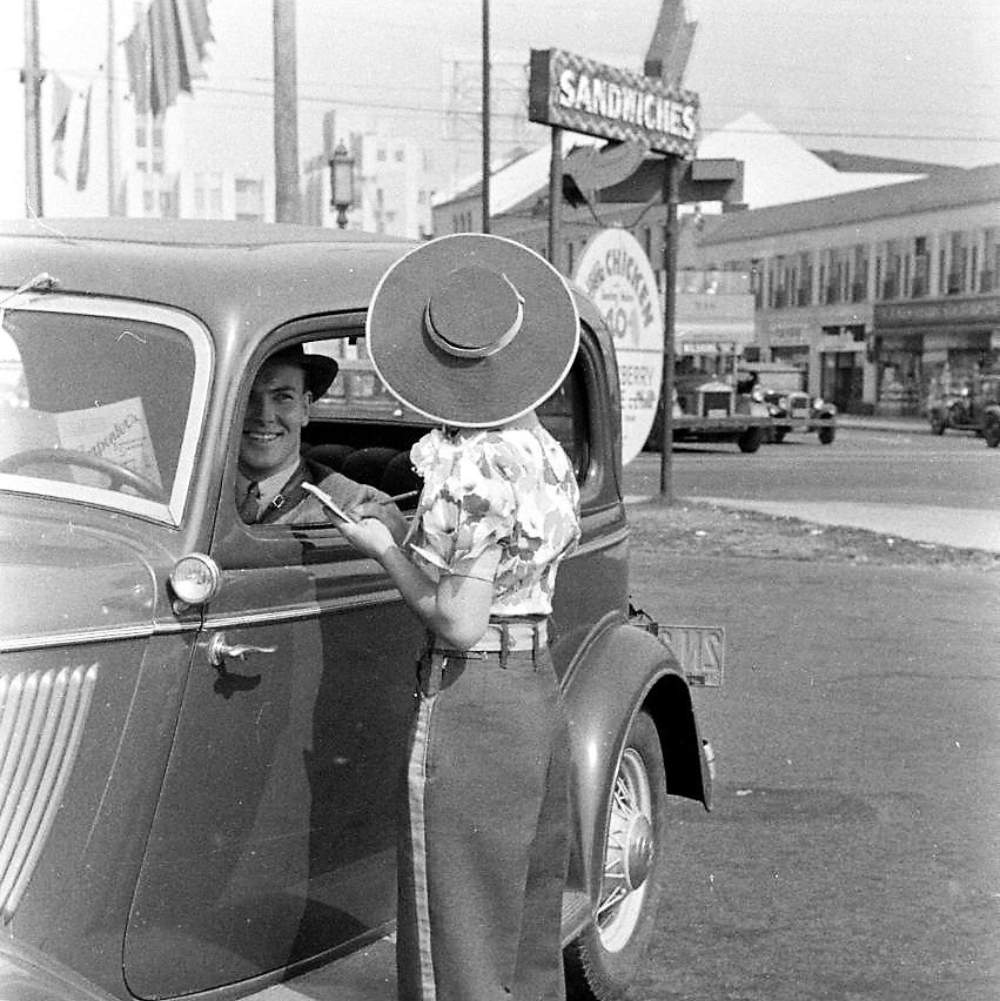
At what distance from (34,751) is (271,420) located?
0.91 m

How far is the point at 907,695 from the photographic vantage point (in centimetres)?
739

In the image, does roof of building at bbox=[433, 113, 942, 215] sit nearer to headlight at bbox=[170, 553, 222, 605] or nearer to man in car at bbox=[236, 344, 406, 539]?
man in car at bbox=[236, 344, 406, 539]

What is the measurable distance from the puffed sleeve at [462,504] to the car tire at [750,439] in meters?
29.0

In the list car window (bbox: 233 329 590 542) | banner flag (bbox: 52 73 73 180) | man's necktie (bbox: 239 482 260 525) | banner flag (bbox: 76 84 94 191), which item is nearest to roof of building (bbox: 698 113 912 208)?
banner flag (bbox: 76 84 94 191)

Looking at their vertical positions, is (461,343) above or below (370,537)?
above

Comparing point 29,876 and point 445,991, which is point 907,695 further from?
point 29,876

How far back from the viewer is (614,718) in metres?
3.69

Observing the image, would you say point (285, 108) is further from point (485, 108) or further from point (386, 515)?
point (386, 515)

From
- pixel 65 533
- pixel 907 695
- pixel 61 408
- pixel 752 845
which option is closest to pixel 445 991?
pixel 65 533

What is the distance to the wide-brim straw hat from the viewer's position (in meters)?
2.67

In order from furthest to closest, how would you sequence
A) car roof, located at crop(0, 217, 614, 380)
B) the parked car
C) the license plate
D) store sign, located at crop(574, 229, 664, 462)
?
the parked car < store sign, located at crop(574, 229, 664, 462) < the license plate < car roof, located at crop(0, 217, 614, 380)

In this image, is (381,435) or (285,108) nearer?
(381,435)

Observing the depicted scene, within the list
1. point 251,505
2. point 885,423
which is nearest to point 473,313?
point 251,505

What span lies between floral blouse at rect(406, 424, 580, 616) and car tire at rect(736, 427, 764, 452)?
94.9ft
